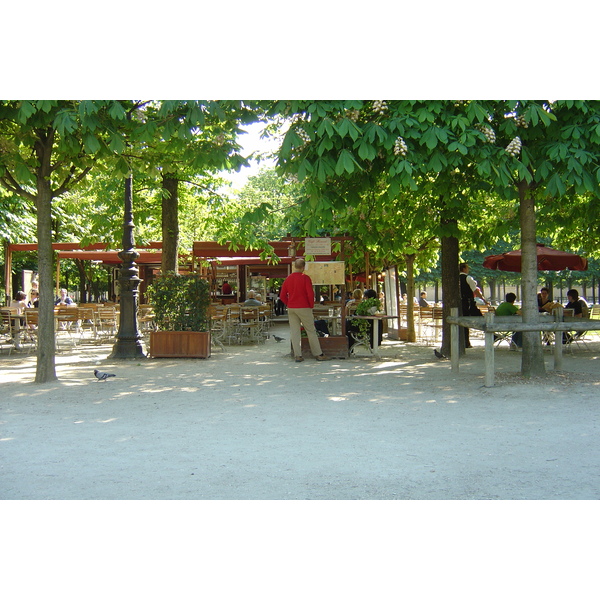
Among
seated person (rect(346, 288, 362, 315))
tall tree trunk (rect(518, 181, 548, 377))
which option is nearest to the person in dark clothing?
seated person (rect(346, 288, 362, 315))

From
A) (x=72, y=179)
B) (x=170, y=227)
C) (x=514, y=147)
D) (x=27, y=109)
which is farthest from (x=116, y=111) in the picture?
(x=170, y=227)

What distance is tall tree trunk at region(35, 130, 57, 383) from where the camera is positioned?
401 inches

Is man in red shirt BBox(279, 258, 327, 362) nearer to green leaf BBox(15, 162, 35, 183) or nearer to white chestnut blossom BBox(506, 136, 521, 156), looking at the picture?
green leaf BBox(15, 162, 35, 183)

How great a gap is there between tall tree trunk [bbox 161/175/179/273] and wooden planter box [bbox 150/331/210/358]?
349cm

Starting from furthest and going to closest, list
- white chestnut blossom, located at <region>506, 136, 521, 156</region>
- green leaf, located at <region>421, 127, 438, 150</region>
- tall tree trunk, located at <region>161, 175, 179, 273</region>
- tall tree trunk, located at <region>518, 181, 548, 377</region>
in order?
1. tall tree trunk, located at <region>161, 175, 179, 273</region>
2. tall tree trunk, located at <region>518, 181, 548, 377</region>
3. white chestnut blossom, located at <region>506, 136, 521, 156</region>
4. green leaf, located at <region>421, 127, 438, 150</region>

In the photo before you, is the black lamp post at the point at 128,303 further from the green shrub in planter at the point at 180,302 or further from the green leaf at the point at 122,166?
the green leaf at the point at 122,166

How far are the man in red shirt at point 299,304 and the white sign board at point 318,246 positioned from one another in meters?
0.59

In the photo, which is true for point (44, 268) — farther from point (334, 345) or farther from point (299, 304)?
point (334, 345)

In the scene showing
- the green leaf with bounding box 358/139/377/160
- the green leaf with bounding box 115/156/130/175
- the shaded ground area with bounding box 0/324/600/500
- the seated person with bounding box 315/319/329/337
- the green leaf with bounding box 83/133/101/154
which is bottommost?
the shaded ground area with bounding box 0/324/600/500

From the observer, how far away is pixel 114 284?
34000mm

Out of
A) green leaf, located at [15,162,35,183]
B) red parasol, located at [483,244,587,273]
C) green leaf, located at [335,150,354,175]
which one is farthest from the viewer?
red parasol, located at [483,244,587,273]

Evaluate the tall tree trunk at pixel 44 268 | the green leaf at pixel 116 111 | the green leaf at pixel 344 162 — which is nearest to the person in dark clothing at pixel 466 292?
the green leaf at pixel 344 162

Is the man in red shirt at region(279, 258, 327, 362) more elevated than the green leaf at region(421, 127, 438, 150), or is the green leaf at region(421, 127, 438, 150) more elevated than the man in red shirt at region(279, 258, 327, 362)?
the green leaf at region(421, 127, 438, 150)

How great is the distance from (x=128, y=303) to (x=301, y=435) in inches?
311
